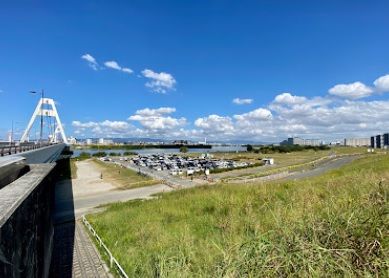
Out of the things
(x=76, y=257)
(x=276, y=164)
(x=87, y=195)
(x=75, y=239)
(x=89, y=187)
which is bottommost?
(x=87, y=195)

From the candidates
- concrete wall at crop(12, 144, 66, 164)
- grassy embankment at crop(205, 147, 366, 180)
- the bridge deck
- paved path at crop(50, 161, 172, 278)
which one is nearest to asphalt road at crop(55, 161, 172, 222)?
paved path at crop(50, 161, 172, 278)

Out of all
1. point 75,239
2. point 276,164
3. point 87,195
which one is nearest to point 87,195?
point 87,195

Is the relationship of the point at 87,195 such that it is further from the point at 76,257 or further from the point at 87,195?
the point at 76,257

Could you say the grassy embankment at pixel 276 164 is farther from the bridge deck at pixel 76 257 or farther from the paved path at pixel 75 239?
the bridge deck at pixel 76 257

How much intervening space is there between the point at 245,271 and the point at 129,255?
30.2ft

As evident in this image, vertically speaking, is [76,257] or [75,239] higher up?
[76,257]

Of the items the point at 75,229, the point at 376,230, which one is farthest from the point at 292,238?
the point at 75,229

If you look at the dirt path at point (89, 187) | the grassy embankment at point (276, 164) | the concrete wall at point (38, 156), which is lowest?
the dirt path at point (89, 187)

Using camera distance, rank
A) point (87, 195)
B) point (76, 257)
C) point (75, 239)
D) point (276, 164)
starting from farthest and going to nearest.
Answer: point (276, 164) < point (87, 195) < point (75, 239) < point (76, 257)

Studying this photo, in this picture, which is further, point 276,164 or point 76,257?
point 276,164

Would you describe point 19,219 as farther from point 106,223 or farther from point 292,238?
point 106,223

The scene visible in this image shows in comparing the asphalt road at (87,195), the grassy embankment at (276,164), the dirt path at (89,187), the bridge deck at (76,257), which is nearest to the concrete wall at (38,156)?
the bridge deck at (76,257)

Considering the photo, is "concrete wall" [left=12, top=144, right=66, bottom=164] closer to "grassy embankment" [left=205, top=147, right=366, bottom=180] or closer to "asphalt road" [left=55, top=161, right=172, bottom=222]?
"asphalt road" [left=55, top=161, right=172, bottom=222]

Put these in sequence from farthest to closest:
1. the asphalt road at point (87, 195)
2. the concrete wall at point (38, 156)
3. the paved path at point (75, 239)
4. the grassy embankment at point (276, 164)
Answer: the grassy embankment at point (276, 164) < the asphalt road at point (87, 195) < the concrete wall at point (38, 156) < the paved path at point (75, 239)
